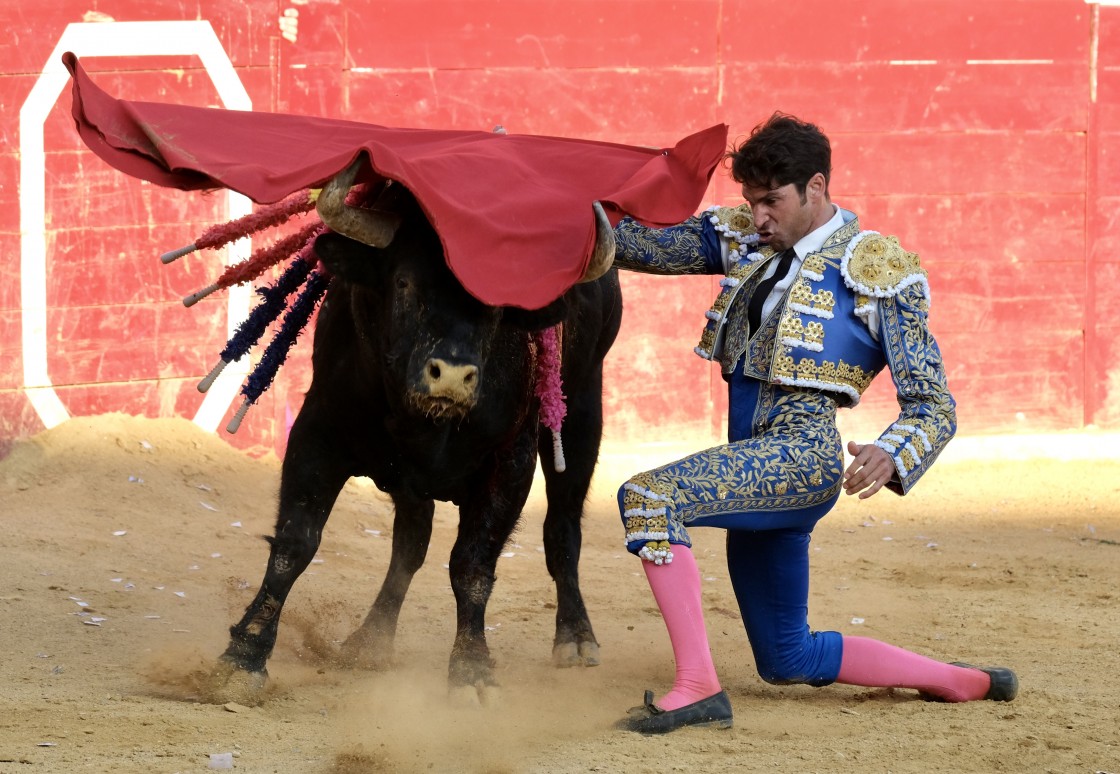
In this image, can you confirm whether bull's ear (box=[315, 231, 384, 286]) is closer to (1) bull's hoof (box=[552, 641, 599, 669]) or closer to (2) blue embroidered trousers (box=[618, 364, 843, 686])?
(2) blue embroidered trousers (box=[618, 364, 843, 686])

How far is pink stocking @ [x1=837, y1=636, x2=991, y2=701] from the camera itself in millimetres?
3783

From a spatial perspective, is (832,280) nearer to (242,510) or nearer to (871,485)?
(871,485)

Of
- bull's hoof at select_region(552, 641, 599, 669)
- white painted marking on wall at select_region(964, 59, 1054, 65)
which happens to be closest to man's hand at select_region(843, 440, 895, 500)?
bull's hoof at select_region(552, 641, 599, 669)

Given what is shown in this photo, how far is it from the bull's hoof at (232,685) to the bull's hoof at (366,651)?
564 millimetres

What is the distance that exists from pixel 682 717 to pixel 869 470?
711mm

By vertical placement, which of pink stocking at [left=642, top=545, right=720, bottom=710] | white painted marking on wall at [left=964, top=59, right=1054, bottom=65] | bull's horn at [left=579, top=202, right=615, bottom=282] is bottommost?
pink stocking at [left=642, top=545, right=720, bottom=710]

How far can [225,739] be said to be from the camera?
10.5 ft

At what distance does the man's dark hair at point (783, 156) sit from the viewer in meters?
3.51

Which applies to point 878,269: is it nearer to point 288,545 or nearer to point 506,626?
point 288,545

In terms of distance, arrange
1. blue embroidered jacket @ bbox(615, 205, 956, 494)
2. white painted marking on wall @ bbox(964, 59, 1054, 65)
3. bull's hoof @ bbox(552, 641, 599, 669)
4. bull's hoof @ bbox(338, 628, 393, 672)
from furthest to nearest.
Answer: white painted marking on wall @ bbox(964, 59, 1054, 65) → bull's hoof @ bbox(552, 641, 599, 669) → bull's hoof @ bbox(338, 628, 393, 672) → blue embroidered jacket @ bbox(615, 205, 956, 494)

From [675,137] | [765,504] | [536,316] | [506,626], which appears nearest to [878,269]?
[765,504]

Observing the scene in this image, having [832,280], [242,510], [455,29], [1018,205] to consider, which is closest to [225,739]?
[832,280]

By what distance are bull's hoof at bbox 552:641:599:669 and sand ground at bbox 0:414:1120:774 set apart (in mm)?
53

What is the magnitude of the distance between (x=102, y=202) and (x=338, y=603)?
2974mm
